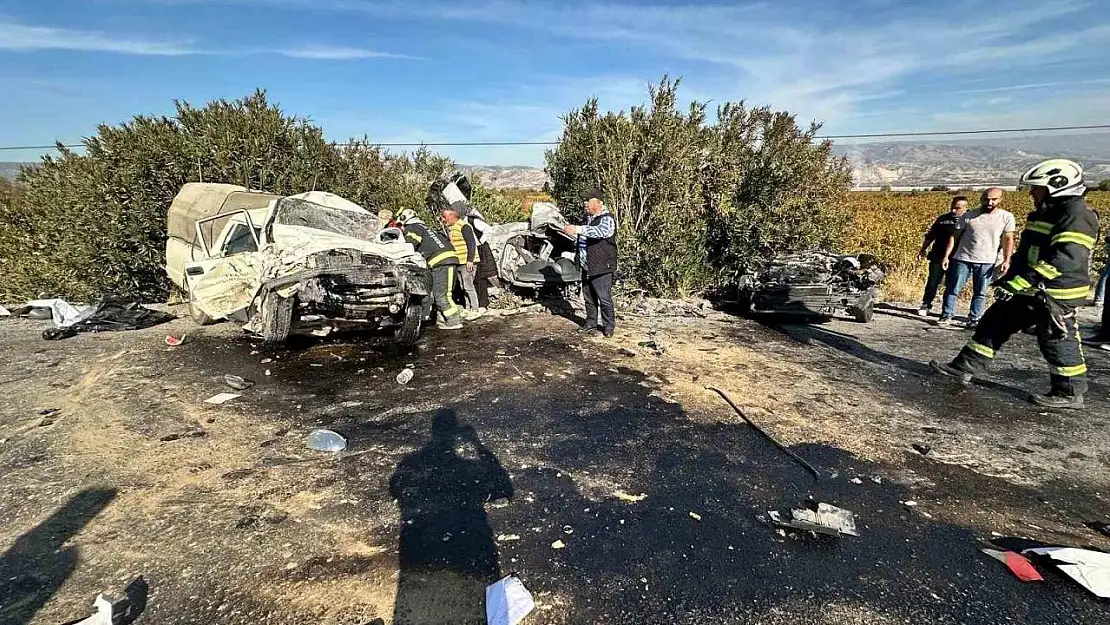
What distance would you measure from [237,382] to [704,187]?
7803 mm

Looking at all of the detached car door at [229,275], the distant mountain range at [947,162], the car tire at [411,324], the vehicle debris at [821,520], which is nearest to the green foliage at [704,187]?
the car tire at [411,324]

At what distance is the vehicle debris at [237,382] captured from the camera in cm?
490

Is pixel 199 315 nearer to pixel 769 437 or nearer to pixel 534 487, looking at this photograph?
pixel 534 487

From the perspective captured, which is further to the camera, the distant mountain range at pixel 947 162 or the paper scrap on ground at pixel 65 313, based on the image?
the distant mountain range at pixel 947 162

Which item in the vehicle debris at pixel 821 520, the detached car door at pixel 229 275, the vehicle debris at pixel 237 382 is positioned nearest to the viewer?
the vehicle debris at pixel 821 520

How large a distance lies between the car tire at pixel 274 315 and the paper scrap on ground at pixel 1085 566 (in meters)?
5.91

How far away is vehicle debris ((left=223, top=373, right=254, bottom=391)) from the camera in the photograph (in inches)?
193

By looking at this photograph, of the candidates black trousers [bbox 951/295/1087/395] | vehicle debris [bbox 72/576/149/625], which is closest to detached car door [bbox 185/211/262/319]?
vehicle debris [bbox 72/576/149/625]

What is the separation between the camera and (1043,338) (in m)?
4.37

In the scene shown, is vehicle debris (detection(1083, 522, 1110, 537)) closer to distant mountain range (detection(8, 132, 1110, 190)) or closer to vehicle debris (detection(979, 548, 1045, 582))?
vehicle debris (detection(979, 548, 1045, 582))

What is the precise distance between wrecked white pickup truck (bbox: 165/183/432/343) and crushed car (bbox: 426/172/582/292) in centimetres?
190

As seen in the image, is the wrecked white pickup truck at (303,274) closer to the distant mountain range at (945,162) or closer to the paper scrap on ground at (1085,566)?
the paper scrap on ground at (1085,566)

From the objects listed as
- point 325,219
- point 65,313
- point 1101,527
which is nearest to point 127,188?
point 65,313

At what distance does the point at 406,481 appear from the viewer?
130 inches
